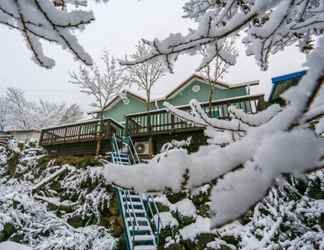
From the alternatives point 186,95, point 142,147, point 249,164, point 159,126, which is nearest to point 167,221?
point 159,126

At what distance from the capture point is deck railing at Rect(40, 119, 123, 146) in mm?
8086

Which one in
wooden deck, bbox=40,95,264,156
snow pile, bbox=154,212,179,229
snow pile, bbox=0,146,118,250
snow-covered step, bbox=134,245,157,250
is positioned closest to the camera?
snow-covered step, bbox=134,245,157,250

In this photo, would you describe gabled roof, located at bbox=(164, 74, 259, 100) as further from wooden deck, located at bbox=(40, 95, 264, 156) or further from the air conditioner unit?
the air conditioner unit

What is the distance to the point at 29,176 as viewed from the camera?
7.00 metres

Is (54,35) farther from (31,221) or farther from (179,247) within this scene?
(31,221)

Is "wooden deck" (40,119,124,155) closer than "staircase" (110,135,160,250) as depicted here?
No

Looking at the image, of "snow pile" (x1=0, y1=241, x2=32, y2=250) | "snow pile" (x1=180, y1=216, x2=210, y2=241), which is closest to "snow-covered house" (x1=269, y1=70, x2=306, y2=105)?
"snow pile" (x1=180, y1=216, x2=210, y2=241)

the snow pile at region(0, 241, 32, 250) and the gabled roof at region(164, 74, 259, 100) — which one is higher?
the gabled roof at region(164, 74, 259, 100)

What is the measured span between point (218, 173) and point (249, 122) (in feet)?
1.84

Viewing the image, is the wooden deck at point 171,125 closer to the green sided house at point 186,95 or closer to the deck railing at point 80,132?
the deck railing at point 80,132

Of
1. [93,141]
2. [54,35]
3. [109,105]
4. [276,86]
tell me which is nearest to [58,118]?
[109,105]

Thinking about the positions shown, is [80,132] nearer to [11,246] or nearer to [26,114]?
[11,246]

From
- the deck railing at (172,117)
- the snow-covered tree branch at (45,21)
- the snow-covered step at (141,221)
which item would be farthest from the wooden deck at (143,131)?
the snow-covered tree branch at (45,21)

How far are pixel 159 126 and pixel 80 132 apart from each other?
3.59 meters
